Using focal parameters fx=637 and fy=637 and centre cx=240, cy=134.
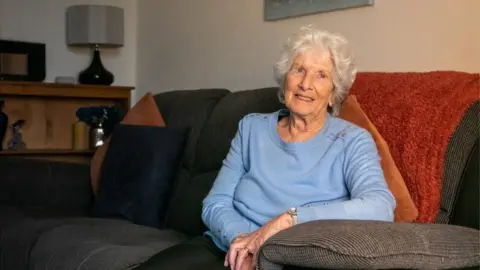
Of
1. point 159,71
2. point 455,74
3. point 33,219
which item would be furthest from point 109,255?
point 159,71

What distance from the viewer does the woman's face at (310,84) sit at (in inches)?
73.0

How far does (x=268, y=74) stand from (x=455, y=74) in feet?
3.93

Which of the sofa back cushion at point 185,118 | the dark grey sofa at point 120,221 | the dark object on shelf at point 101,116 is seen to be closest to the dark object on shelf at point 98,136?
the dark object on shelf at point 101,116

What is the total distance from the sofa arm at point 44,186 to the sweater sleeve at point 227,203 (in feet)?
3.06

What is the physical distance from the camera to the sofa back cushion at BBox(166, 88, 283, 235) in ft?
7.59

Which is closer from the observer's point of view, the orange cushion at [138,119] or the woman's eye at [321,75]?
the woman's eye at [321,75]

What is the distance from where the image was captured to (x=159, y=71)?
3814 millimetres

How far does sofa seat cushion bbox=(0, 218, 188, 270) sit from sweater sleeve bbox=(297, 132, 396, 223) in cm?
57

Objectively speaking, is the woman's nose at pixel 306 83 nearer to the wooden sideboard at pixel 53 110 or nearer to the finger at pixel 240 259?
the finger at pixel 240 259

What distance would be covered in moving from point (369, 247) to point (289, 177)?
68 cm

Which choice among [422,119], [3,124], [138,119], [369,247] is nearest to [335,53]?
[422,119]

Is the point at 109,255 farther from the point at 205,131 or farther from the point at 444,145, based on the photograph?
the point at 444,145

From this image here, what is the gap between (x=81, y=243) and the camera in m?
1.99

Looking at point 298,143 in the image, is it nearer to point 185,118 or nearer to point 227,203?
point 227,203
